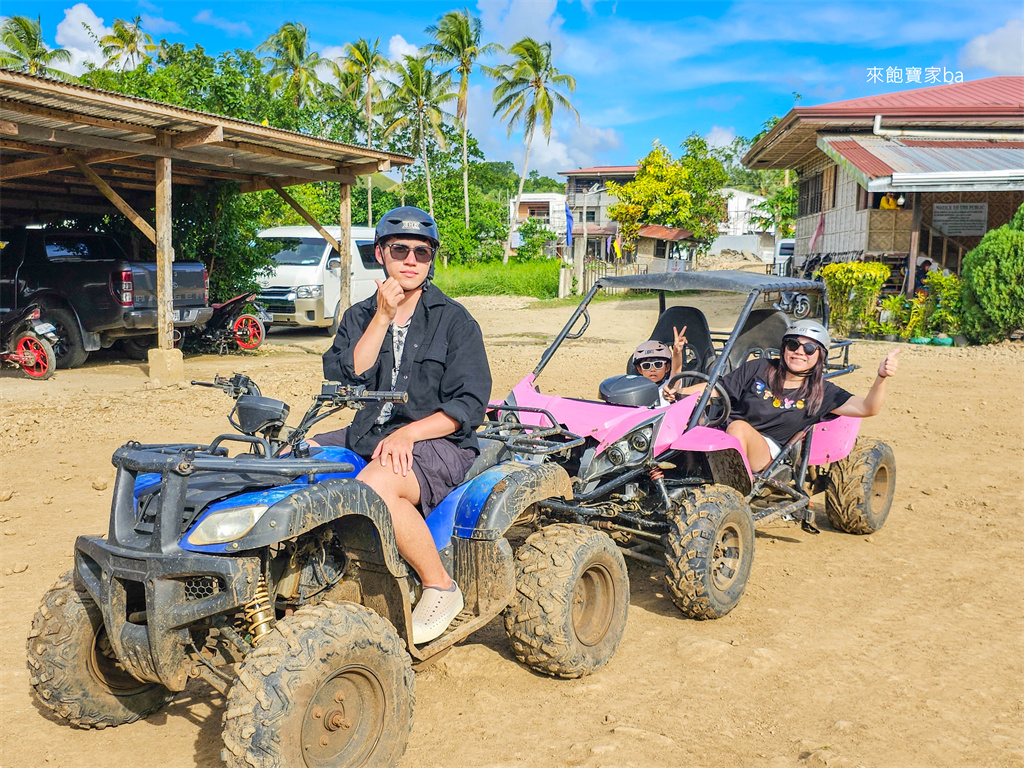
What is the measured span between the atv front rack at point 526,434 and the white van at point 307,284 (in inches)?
474

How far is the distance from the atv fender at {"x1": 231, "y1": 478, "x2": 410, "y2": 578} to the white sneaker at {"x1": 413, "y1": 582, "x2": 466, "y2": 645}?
0.13 m

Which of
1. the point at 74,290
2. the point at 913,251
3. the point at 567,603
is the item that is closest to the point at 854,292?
the point at 913,251

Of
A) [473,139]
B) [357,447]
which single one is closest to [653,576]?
[357,447]

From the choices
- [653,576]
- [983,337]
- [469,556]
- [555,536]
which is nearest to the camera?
[469,556]

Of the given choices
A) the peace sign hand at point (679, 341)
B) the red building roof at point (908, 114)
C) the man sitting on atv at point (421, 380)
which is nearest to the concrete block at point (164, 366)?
the peace sign hand at point (679, 341)

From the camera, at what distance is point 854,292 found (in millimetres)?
17234

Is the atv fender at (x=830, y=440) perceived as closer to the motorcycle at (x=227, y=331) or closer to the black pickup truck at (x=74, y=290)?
the black pickup truck at (x=74, y=290)

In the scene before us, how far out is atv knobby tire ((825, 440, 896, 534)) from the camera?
231 inches

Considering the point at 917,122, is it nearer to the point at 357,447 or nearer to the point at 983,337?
the point at 983,337

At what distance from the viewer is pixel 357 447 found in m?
3.49

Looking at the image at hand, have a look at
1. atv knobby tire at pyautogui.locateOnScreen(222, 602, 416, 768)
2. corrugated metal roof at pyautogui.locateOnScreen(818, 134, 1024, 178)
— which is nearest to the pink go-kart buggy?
atv knobby tire at pyautogui.locateOnScreen(222, 602, 416, 768)

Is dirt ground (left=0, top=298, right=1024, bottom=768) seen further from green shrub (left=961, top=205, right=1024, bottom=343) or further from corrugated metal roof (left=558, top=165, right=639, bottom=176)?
corrugated metal roof (left=558, top=165, right=639, bottom=176)

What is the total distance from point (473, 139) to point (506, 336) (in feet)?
106

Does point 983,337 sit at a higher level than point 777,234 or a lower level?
lower
